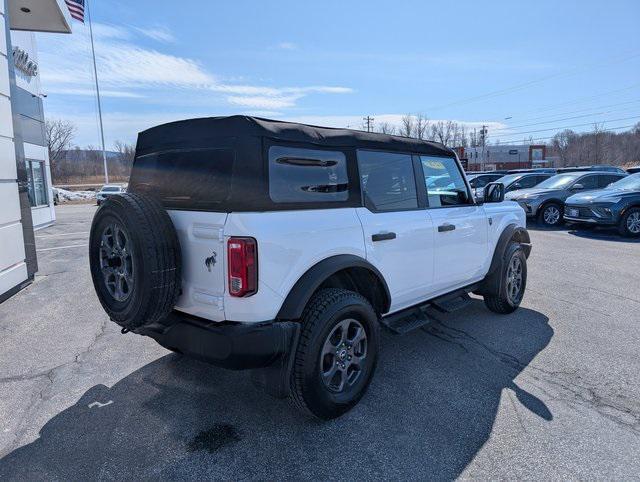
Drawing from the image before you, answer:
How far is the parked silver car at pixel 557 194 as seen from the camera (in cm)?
1356

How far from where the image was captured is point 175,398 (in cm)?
327

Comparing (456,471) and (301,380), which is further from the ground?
(301,380)

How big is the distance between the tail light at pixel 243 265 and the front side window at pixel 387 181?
3.82 ft

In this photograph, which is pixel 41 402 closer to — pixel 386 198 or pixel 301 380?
pixel 301 380

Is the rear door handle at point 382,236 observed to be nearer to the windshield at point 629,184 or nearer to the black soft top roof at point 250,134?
the black soft top roof at point 250,134

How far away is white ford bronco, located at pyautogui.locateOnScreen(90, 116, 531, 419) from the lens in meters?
2.60

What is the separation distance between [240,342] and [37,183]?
17718mm

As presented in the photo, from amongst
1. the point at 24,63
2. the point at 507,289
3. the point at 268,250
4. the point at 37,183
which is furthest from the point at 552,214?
the point at 24,63

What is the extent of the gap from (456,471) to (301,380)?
1.02 meters

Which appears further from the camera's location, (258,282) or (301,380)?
(301,380)

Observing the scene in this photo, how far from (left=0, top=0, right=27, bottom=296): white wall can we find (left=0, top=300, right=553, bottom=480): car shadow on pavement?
3.81 m

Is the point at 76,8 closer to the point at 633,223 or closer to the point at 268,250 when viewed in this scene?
the point at 268,250

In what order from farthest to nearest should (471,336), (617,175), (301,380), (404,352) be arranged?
(617,175) → (471,336) → (404,352) → (301,380)

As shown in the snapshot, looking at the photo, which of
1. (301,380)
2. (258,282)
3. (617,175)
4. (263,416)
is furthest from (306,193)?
(617,175)
